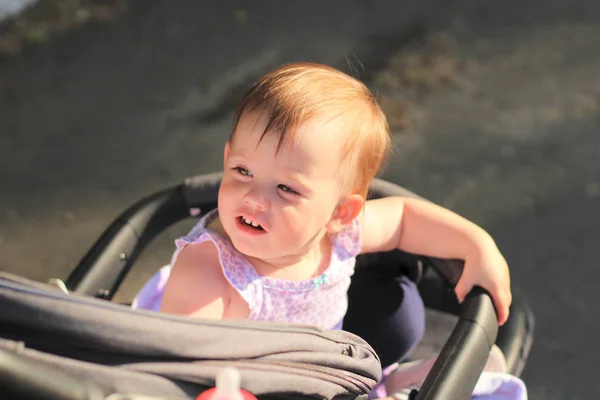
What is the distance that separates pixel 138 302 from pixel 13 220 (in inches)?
37.1

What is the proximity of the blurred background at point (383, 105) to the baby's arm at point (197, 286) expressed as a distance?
0.85 meters

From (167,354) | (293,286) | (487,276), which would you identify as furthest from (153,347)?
(487,276)

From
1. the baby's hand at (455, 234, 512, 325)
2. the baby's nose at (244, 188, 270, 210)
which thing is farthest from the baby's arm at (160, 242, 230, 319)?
the baby's hand at (455, 234, 512, 325)

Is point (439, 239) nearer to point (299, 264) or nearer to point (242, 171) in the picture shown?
point (299, 264)

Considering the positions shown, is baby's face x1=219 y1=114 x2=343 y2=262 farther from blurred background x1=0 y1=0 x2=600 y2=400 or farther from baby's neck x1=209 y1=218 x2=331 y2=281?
blurred background x1=0 y1=0 x2=600 y2=400

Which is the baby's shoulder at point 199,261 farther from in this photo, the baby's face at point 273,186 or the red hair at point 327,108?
the red hair at point 327,108

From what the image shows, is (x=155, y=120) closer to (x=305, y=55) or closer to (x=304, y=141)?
(x=305, y=55)

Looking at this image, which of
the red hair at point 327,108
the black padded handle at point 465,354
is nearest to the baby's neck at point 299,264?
the red hair at point 327,108

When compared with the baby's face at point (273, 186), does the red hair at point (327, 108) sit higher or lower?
higher

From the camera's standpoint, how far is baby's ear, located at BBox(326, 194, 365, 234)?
48.8 inches

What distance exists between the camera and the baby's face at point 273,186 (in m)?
1.11

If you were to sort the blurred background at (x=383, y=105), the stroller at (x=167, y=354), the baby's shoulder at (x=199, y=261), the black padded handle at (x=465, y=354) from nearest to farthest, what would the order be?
the stroller at (x=167, y=354), the black padded handle at (x=465, y=354), the baby's shoulder at (x=199, y=261), the blurred background at (x=383, y=105)

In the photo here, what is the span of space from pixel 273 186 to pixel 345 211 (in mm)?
176

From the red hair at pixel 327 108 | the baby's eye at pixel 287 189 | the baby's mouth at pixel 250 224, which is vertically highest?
the red hair at pixel 327 108
